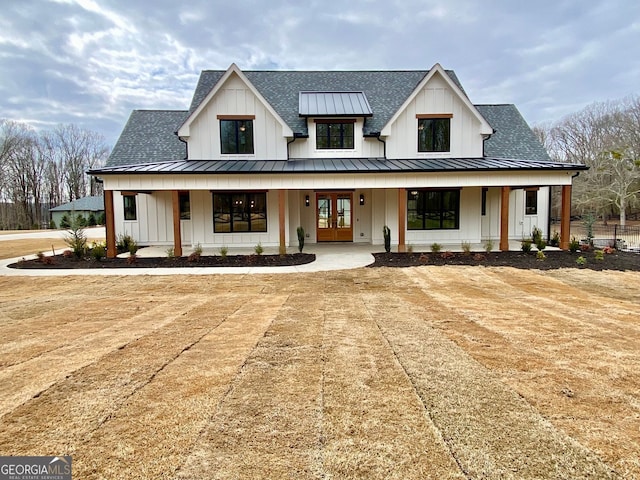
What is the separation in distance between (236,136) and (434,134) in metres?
9.17

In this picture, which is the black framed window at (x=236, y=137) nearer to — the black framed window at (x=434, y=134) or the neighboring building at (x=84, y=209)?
the black framed window at (x=434, y=134)

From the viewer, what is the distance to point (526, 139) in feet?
60.8

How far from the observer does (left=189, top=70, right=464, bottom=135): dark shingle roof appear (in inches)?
702

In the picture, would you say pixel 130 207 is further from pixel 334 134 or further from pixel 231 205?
pixel 334 134

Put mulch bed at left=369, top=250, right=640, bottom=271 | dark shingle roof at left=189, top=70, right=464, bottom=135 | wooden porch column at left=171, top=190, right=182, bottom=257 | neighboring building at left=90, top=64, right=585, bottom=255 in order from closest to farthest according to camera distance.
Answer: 1. mulch bed at left=369, top=250, right=640, bottom=271
2. wooden porch column at left=171, top=190, right=182, bottom=257
3. neighboring building at left=90, top=64, right=585, bottom=255
4. dark shingle roof at left=189, top=70, right=464, bottom=135

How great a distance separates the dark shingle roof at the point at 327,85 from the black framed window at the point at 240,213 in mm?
4838

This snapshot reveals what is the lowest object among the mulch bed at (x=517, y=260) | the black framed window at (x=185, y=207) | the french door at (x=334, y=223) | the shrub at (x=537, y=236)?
the mulch bed at (x=517, y=260)

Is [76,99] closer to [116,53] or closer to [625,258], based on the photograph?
[116,53]

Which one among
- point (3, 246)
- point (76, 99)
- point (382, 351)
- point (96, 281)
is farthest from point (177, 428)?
point (76, 99)

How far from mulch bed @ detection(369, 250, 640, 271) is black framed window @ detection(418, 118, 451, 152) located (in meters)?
5.57

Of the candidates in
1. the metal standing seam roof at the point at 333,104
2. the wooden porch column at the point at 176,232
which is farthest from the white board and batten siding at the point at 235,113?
the wooden porch column at the point at 176,232

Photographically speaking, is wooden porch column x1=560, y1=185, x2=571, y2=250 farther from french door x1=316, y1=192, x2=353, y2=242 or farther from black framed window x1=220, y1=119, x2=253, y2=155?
black framed window x1=220, y1=119, x2=253, y2=155

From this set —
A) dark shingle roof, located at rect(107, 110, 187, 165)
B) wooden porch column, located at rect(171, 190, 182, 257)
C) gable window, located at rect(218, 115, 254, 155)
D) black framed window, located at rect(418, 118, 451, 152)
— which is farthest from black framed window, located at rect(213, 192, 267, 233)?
black framed window, located at rect(418, 118, 451, 152)

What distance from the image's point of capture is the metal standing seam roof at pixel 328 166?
12945 mm
